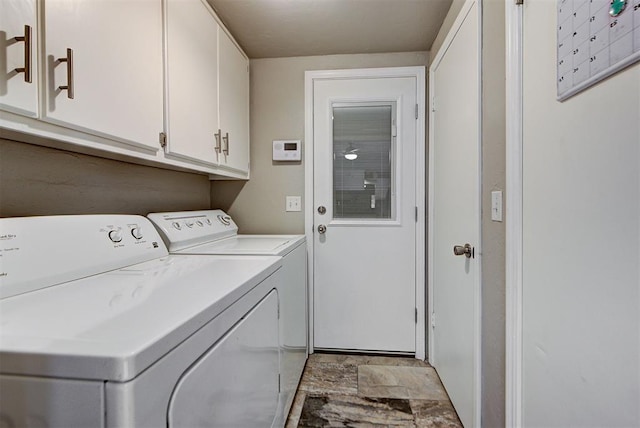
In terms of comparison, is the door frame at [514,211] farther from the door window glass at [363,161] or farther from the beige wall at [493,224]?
the door window glass at [363,161]

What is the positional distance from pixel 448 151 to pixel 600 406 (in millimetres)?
1323

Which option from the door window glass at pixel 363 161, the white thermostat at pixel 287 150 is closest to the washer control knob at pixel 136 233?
the white thermostat at pixel 287 150

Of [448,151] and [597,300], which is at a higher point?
[448,151]

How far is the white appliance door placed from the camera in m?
0.61

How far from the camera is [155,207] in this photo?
1.60 metres

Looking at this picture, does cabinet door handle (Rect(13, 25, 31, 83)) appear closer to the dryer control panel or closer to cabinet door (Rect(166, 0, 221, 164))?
cabinet door (Rect(166, 0, 221, 164))

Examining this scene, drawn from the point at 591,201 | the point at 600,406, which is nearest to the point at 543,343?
the point at 600,406

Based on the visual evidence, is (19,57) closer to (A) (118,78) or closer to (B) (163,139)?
(A) (118,78)

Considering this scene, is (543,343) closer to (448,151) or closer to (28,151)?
(448,151)

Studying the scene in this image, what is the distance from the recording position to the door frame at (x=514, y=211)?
38.9 inches

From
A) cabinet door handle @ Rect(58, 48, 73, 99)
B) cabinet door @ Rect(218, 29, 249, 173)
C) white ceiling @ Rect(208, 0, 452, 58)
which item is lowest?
cabinet door handle @ Rect(58, 48, 73, 99)

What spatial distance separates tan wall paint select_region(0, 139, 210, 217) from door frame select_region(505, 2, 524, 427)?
5.30ft

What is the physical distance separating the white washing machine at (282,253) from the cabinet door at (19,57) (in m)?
0.77

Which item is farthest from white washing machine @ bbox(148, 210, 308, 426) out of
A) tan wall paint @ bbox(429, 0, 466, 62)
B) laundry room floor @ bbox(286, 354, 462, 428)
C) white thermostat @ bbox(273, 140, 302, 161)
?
tan wall paint @ bbox(429, 0, 466, 62)
